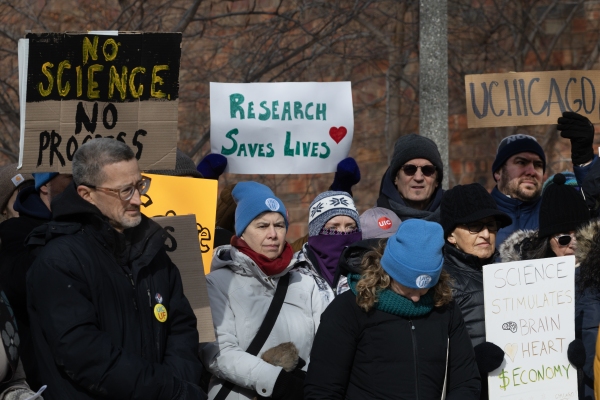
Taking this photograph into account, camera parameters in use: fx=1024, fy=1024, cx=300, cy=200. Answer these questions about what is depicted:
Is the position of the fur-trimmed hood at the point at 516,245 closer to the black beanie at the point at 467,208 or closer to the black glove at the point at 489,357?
the black beanie at the point at 467,208

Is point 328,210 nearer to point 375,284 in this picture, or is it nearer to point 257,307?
point 257,307

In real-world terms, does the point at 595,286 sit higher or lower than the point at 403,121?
lower

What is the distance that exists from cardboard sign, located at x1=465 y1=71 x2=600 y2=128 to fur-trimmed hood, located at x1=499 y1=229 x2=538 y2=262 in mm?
1180

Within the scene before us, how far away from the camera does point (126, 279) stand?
152 inches

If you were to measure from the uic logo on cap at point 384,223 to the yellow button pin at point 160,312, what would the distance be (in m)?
1.73

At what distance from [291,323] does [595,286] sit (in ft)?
4.46

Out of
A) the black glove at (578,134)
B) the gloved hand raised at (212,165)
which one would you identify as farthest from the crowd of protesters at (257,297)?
the gloved hand raised at (212,165)

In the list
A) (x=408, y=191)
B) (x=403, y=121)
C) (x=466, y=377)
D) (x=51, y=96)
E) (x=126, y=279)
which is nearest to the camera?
(x=126, y=279)

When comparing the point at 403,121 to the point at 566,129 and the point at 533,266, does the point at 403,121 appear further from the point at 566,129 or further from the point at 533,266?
the point at 533,266

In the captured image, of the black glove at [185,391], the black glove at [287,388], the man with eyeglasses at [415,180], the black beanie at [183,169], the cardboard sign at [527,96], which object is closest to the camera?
the black glove at [185,391]

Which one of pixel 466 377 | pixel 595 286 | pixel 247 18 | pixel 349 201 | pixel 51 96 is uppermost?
pixel 247 18

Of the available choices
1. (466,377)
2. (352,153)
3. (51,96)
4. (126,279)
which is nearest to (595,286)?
(466,377)

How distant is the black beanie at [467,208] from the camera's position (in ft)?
15.3

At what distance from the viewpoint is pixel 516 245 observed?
17.0ft
